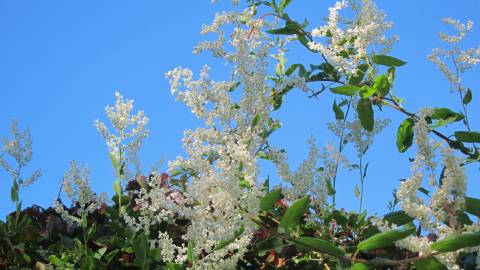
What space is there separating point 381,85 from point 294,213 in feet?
3.18

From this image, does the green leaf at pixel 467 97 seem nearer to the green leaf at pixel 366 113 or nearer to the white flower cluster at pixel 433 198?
the green leaf at pixel 366 113

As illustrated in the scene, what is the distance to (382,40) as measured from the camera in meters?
2.92

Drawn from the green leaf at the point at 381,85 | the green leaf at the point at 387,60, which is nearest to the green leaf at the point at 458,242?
the green leaf at the point at 381,85

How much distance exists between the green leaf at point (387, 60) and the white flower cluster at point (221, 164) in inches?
19.9

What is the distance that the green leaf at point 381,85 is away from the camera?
271cm

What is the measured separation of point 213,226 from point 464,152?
4.95ft

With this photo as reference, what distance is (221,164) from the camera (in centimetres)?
217

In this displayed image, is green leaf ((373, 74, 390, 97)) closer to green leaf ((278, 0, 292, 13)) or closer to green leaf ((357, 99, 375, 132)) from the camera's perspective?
green leaf ((357, 99, 375, 132))

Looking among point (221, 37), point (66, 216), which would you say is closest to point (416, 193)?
point (221, 37)

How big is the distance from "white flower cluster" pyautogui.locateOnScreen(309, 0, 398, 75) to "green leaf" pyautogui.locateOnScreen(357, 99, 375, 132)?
15 cm

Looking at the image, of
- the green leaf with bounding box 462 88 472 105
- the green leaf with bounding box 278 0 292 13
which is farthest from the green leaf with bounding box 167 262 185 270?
the green leaf with bounding box 462 88 472 105

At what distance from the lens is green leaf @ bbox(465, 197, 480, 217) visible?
204cm

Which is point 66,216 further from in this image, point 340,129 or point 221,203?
point 340,129

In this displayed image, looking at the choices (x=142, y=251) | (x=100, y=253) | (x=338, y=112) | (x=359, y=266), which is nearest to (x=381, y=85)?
(x=338, y=112)
